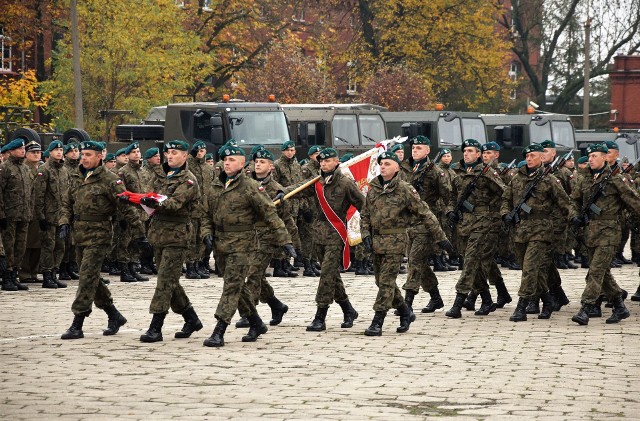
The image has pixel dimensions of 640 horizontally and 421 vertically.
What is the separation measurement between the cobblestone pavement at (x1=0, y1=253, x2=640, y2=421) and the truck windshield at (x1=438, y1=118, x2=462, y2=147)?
18067mm

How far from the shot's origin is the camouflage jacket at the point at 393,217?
1359 cm

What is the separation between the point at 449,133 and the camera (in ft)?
112

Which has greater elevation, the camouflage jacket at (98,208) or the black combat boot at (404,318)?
the camouflage jacket at (98,208)

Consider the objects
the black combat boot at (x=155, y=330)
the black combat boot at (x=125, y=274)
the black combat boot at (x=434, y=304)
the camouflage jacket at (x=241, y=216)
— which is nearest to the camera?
the camouflage jacket at (x=241, y=216)

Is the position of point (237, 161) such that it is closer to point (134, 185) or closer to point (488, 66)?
point (134, 185)

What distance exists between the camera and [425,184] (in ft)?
53.1

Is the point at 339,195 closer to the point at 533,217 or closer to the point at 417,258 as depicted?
the point at 417,258

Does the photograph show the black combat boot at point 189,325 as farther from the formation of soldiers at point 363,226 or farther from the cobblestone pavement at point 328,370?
the cobblestone pavement at point 328,370

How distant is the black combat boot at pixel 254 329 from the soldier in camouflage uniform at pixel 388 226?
1094 millimetres

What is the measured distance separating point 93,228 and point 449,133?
21376 millimetres

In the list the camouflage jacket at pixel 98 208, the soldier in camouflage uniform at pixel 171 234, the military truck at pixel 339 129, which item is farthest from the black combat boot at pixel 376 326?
the military truck at pixel 339 129

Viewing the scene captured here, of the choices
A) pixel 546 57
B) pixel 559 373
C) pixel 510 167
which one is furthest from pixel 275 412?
pixel 546 57

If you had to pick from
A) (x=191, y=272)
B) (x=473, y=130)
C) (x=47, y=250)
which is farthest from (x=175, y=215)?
(x=473, y=130)

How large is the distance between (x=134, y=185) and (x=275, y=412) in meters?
10.3
